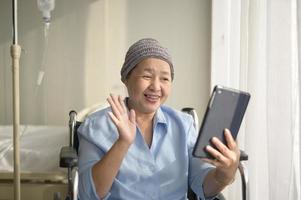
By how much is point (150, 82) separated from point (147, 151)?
0.22 meters

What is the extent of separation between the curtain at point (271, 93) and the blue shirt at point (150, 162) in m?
0.28

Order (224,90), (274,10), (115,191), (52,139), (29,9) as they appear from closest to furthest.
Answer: (224,90), (115,191), (274,10), (52,139), (29,9)

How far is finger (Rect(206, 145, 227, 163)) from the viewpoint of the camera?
927 mm

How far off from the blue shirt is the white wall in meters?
1.12

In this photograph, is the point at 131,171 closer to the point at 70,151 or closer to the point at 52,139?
the point at 70,151

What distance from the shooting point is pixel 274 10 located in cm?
122

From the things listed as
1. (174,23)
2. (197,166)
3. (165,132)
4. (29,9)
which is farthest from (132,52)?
(29,9)

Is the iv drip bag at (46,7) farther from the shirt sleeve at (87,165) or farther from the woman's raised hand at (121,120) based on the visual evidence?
the woman's raised hand at (121,120)

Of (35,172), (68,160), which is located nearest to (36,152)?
(35,172)

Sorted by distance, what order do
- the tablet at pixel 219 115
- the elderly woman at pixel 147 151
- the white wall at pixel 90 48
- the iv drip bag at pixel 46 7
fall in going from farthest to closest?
the white wall at pixel 90 48 < the iv drip bag at pixel 46 7 < the elderly woman at pixel 147 151 < the tablet at pixel 219 115

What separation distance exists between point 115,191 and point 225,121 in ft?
1.37

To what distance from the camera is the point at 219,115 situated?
3.08ft

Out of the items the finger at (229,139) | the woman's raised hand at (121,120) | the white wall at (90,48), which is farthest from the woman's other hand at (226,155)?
the white wall at (90,48)

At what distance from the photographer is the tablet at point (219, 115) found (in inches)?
36.2
